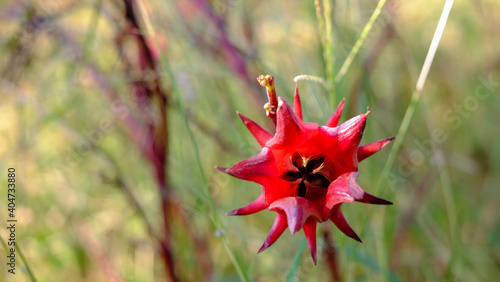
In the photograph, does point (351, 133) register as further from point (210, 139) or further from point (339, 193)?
point (210, 139)

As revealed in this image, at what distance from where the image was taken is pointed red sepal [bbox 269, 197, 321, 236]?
1.62 ft

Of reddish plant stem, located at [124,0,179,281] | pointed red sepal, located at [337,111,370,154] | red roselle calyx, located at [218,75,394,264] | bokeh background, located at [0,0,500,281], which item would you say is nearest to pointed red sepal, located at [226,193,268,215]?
red roselle calyx, located at [218,75,394,264]

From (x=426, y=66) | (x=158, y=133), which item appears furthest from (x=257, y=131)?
(x=158, y=133)

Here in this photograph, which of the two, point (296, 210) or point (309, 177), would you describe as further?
point (309, 177)

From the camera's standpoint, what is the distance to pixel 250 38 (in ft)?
4.83

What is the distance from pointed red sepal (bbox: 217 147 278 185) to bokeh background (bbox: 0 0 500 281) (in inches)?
18.4

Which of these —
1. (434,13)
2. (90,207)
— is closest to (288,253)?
(90,207)

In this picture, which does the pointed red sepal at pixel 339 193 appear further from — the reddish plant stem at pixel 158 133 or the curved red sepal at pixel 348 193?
the reddish plant stem at pixel 158 133

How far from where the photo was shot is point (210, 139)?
1.65m

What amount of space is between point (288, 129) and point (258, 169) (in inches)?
2.2

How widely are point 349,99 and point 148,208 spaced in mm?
719
